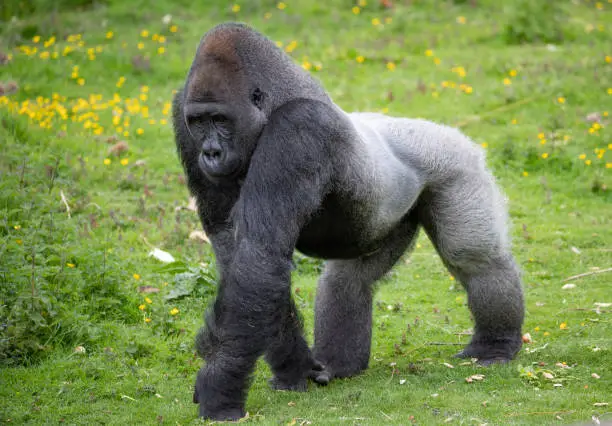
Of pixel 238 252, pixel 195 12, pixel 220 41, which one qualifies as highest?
pixel 220 41

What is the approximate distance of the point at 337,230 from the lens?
458cm

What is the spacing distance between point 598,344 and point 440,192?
1285mm

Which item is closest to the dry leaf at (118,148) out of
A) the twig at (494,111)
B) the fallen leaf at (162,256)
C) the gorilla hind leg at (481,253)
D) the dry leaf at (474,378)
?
the fallen leaf at (162,256)

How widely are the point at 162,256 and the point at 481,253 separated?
98.1 inches

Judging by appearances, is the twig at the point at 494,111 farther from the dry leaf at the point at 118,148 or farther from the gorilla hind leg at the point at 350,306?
the gorilla hind leg at the point at 350,306

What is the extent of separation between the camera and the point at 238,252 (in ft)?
13.1

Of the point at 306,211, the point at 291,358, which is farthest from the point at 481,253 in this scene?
the point at 306,211

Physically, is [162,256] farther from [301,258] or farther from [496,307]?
[496,307]

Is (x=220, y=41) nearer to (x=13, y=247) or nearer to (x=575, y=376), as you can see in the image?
(x=13, y=247)

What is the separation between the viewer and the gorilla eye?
422 cm

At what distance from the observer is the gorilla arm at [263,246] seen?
3.98 metres

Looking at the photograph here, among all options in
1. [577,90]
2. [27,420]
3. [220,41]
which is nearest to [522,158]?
[577,90]

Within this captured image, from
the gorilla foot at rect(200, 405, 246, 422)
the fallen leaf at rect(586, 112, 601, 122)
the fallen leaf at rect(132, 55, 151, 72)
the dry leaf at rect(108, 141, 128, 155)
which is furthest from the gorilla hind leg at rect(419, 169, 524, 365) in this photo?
the fallen leaf at rect(132, 55, 151, 72)

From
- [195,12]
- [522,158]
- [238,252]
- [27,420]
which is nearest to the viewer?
[238,252]
